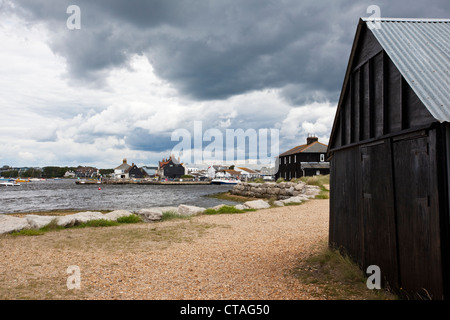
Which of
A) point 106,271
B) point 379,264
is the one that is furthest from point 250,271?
point 106,271

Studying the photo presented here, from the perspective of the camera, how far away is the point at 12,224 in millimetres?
12469

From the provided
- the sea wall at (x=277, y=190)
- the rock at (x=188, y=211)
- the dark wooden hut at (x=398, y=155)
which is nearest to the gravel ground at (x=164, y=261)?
the dark wooden hut at (x=398, y=155)

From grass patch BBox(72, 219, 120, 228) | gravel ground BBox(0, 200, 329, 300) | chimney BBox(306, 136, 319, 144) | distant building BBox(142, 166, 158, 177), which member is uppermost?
chimney BBox(306, 136, 319, 144)

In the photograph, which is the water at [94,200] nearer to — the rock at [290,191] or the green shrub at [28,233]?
the rock at [290,191]

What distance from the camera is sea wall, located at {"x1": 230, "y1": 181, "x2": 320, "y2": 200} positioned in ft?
103

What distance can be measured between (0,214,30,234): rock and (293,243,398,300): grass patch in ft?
36.0

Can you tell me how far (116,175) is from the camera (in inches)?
5763

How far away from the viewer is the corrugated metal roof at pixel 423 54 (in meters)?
4.79

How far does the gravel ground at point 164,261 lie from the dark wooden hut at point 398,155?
1.69m

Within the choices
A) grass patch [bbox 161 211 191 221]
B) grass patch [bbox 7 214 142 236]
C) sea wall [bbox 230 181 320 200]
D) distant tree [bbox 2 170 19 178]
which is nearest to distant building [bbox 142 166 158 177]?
distant tree [bbox 2 170 19 178]

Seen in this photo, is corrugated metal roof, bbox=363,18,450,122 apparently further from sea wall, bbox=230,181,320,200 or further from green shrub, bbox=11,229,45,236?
sea wall, bbox=230,181,320,200

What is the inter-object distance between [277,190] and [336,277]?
30585 mm

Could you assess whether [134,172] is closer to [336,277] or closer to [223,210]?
[223,210]

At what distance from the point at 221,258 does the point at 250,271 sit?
1.43m
